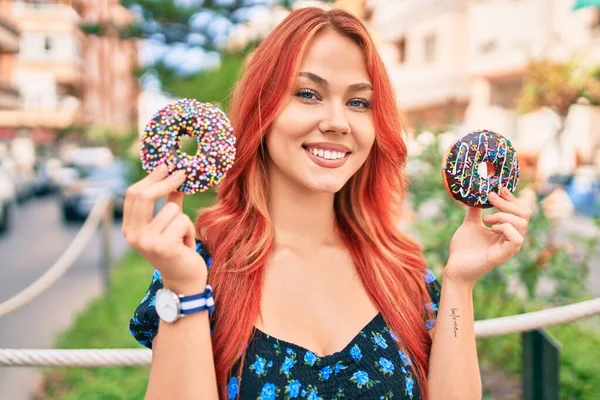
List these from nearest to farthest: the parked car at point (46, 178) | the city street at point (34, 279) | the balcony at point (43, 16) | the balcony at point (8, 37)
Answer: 1. the city street at point (34, 279)
2. the parked car at point (46, 178)
3. the balcony at point (8, 37)
4. the balcony at point (43, 16)

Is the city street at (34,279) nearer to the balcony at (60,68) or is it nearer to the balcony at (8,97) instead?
the balcony at (8,97)

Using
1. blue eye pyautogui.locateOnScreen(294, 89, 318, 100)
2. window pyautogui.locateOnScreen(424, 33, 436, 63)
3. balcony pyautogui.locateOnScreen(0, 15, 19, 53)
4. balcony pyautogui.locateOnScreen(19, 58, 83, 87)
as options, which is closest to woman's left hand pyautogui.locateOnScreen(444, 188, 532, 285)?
blue eye pyautogui.locateOnScreen(294, 89, 318, 100)

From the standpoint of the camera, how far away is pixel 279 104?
4.62 ft

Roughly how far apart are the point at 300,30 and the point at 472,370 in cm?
92

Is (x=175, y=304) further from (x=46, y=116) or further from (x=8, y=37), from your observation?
(x=46, y=116)

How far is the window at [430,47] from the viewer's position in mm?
22906

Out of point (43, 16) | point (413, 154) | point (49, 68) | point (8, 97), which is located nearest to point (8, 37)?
point (8, 97)

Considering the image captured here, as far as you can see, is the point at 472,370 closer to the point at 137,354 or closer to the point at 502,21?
the point at 137,354

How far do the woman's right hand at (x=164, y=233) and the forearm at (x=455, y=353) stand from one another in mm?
634

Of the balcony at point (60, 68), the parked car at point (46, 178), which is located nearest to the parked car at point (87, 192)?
the parked car at point (46, 178)

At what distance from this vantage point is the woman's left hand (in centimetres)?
140

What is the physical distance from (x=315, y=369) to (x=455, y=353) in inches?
14.9

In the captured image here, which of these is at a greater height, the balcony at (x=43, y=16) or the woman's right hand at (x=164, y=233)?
the balcony at (x=43, y=16)

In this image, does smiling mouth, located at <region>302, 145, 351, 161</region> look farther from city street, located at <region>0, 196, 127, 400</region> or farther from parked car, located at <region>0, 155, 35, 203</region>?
parked car, located at <region>0, 155, 35, 203</region>
